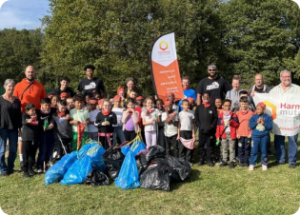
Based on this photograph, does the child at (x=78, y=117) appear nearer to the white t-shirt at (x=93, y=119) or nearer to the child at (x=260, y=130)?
the white t-shirt at (x=93, y=119)

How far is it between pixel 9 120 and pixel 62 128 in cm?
102

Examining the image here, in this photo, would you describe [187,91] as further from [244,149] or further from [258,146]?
[258,146]

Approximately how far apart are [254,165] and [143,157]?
2.47 m

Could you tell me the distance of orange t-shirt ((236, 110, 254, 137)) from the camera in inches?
243

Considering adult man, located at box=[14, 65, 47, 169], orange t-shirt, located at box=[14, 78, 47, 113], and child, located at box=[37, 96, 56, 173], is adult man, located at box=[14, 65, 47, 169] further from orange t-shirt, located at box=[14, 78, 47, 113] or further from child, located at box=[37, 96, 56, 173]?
child, located at box=[37, 96, 56, 173]

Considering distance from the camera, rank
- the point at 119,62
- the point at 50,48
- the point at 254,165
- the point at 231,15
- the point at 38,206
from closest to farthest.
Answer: the point at 38,206 < the point at 254,165 < the point at 119,62 < the point at 50,48 < the point at 231,15

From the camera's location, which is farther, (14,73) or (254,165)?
(14,73)

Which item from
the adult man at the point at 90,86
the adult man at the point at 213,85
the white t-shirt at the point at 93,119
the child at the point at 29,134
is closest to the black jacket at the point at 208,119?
the adult man at the point at 213,85

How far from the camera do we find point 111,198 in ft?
15.5

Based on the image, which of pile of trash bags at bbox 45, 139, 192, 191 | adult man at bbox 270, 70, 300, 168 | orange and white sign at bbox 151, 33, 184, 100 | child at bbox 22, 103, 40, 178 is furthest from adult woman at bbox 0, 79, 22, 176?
adult man at bbox 270, 70, 300, 168

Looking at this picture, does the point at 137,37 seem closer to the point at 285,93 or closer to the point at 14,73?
the point at 285,93

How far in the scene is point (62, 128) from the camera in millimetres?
6152

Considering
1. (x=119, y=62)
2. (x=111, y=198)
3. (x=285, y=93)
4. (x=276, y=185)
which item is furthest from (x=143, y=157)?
(x=119, y=62)

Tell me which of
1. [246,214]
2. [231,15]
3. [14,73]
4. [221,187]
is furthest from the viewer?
[14,73]
